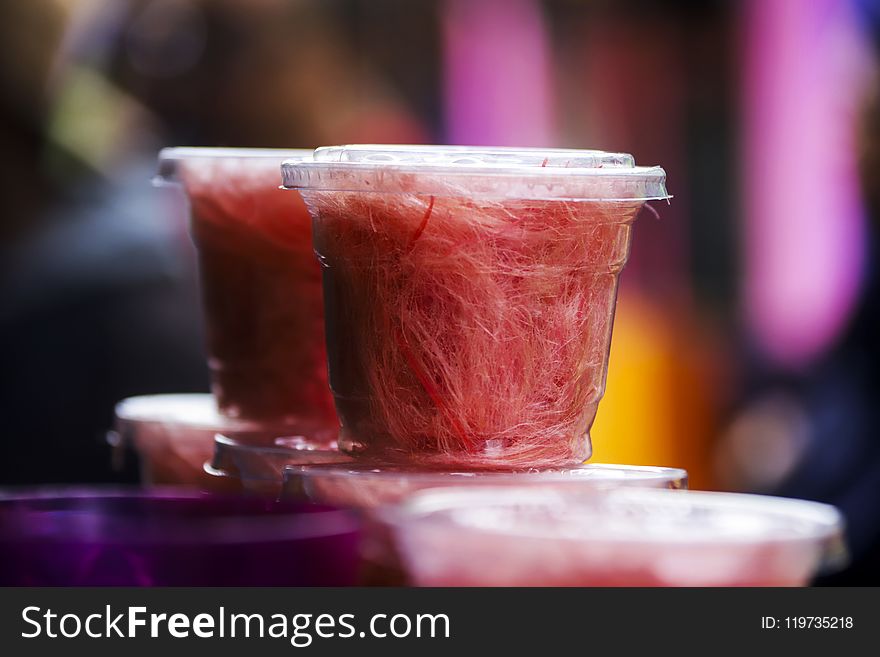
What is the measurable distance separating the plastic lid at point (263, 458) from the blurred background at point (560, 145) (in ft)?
3.68

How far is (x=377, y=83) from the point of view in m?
3.81

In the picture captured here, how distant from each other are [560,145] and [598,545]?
323 cm

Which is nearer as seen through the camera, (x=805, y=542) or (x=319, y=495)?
(x=805, y=542)

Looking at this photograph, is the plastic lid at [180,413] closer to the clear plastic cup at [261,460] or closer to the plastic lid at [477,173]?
the clear plastic cup at [261,460]

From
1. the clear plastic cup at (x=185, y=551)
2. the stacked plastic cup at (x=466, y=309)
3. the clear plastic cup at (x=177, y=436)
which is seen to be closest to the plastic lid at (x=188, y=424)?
the clear plastic cup at (x=177, y=436)

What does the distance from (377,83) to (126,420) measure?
2655 mm

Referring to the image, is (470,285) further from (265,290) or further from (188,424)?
(188,424)

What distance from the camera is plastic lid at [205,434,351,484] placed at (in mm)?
1062

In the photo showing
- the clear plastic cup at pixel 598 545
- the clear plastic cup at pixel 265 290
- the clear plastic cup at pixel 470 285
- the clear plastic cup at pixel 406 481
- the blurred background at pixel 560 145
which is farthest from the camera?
the blurred background at pixel 560 145

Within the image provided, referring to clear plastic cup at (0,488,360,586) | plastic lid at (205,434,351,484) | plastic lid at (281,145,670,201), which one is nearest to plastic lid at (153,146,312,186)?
plastic lid at (281,145,670,201)

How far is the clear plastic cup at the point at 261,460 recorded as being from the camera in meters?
1.06

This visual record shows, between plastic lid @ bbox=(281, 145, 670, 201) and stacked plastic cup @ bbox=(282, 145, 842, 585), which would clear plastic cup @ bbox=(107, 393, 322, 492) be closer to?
stacked plastic cup @ bbox=(282, 145, 842, 585)
